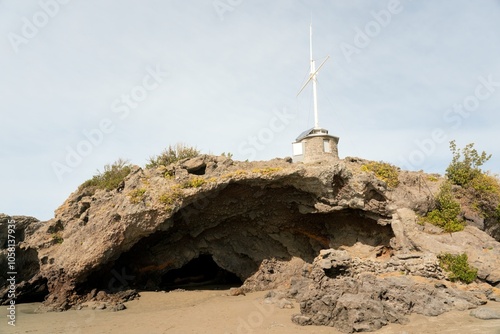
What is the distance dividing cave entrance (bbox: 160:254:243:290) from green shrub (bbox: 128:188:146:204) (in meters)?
7.15

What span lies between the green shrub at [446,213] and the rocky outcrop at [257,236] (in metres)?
0.43

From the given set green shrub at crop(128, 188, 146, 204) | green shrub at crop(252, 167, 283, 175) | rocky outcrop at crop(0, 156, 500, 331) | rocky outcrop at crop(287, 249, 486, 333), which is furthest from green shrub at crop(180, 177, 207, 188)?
rocky outcrop at crop(287, 249, 486, 333)

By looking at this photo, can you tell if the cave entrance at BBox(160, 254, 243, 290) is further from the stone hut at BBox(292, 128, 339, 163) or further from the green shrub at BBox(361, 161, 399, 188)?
the green shrub at BBox(361, 161, 399, 188)

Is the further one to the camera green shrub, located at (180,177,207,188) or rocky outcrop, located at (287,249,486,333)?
green shrub, located at (180,177,207,188)

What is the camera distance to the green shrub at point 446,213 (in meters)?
16.7

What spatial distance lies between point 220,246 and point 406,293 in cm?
1074

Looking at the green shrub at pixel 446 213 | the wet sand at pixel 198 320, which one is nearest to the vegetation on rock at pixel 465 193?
the green shrub at pixel 446 213

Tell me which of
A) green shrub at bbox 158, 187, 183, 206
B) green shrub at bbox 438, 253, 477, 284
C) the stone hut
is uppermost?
the stone hut

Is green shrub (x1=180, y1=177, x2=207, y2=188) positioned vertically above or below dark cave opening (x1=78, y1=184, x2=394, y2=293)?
above

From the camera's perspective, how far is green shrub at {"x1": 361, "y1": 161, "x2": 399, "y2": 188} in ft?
61.4

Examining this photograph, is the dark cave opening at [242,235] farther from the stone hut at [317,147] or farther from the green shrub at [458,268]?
the stone hut at [317,147]

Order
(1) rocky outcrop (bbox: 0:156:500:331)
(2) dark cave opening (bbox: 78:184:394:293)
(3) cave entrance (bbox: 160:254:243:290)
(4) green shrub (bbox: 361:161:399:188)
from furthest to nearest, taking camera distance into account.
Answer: (3) cave entrance (bbox: 160:254:243:290) → (2) dark cave opening (bbox: 78:184:394:293) → (4) green shrub (bbox: 361:161:399:188) → (1) rocky outcrop (bbox: 0:156:500:331)

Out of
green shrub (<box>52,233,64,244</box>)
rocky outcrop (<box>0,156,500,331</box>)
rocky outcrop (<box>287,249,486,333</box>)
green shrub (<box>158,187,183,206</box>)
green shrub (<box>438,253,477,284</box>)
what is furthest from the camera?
green shrub (<box>52,233,64,244</box>)

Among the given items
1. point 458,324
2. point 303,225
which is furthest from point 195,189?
point 458,324
